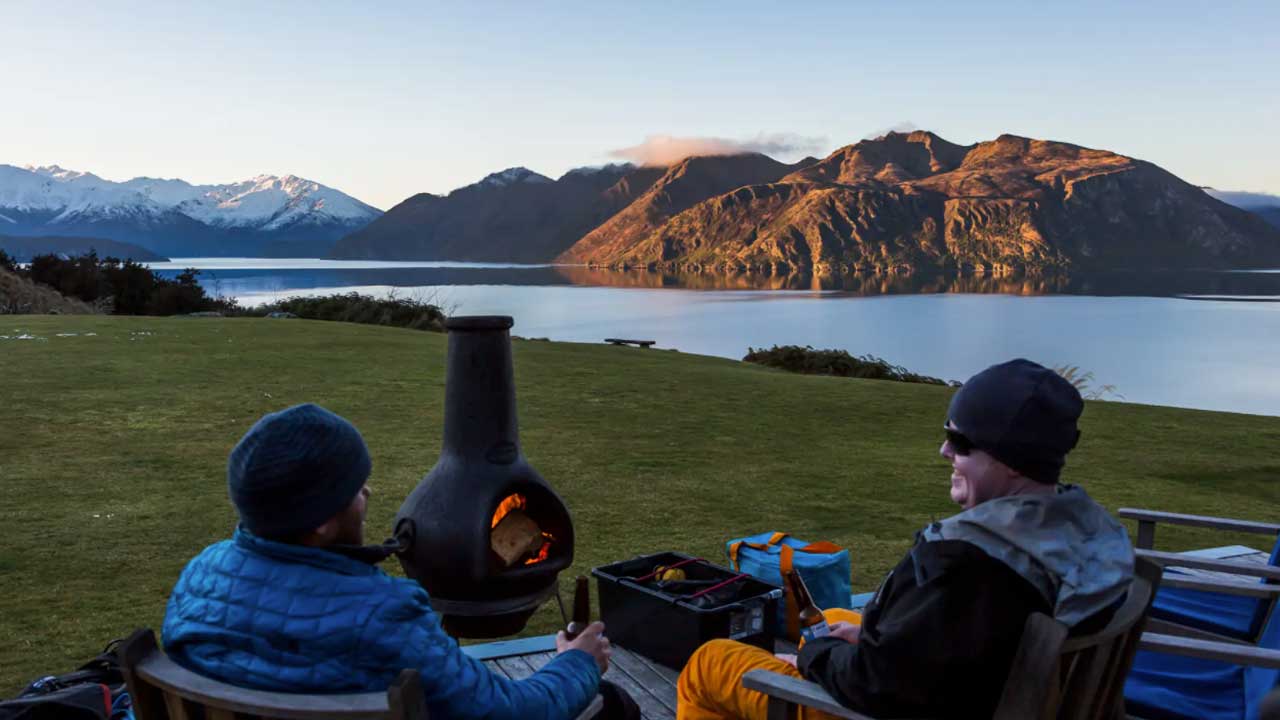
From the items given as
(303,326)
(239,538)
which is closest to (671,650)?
(239,538)

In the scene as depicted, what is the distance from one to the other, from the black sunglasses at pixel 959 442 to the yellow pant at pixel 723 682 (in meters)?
0.79

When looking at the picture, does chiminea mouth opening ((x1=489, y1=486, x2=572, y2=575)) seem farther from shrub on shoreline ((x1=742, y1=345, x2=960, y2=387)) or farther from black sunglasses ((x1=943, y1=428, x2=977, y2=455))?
shrub on shoreline ((x1=742, y1=345, x2=960, y2=387))

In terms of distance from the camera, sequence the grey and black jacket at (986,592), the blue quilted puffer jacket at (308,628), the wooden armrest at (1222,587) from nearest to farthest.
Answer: the blue quilted puffer jacket at (308,628) < the grey and black jacket at (986,592) < the wooden armrest at (1222,587)

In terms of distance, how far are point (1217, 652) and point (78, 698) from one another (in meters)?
3.14

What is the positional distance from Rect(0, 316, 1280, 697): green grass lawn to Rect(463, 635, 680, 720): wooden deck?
1.00 m

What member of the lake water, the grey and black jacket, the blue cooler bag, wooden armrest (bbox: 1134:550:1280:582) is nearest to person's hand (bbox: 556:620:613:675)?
the grey and black jacket

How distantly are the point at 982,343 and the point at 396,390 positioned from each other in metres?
36.1

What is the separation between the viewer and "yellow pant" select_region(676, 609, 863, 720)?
2551 mm

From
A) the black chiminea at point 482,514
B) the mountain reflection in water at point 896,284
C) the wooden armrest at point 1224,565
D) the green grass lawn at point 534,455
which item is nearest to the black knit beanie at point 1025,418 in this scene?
the wooden armrest at point 1224,565

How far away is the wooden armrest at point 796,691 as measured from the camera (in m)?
2.05

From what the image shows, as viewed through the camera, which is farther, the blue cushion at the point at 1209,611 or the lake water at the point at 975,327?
the lake water at the point at 975,327

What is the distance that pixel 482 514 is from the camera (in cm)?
360

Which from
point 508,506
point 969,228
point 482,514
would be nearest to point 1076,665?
point 482,514

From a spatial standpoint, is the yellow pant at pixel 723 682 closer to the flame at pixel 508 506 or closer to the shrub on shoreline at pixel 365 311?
the flame at pixel 508 506
